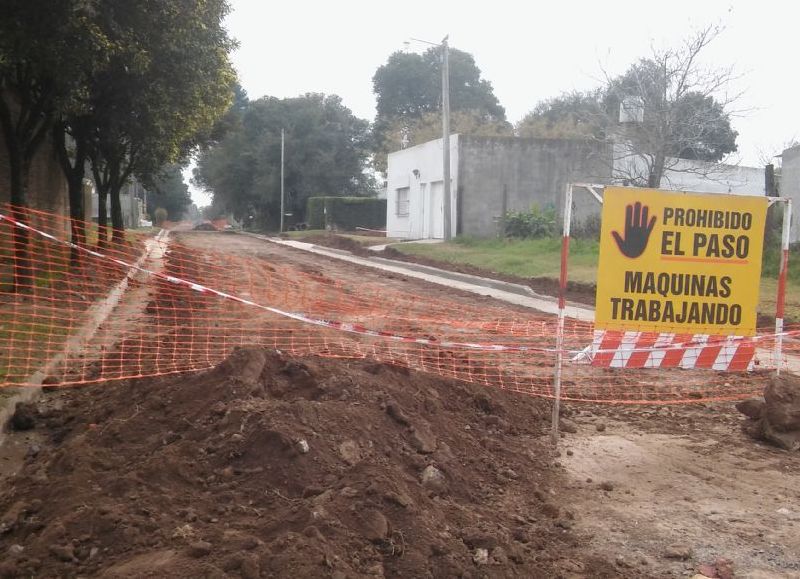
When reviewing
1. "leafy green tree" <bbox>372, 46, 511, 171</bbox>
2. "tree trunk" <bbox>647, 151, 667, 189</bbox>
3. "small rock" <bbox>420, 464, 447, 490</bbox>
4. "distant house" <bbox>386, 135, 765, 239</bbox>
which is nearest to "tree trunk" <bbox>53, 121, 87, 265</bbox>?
"small rock" <bbox>420, 464, 447, 490</bbox>

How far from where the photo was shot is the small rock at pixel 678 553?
3.74 metres

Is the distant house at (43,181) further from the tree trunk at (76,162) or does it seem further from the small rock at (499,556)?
the small rock at (499,556)

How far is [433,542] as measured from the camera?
3410mm

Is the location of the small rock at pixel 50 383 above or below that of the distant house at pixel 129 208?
below

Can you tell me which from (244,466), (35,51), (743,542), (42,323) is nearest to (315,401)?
(244,466)

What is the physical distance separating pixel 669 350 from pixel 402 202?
3244 cm

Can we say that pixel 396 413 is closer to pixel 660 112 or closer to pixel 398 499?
pixel 398 499

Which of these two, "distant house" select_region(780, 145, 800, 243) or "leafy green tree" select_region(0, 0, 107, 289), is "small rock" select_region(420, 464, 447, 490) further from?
"distant house" select_region(780, 145, 800, 243)

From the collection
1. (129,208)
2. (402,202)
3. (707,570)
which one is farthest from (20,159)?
(129,208)

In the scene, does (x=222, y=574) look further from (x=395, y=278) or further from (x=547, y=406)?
(x=395, y=278)

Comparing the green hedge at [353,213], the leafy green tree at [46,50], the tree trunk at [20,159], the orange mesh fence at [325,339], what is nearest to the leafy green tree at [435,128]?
the green hedge at [353,213]

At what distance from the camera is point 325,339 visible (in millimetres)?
8188

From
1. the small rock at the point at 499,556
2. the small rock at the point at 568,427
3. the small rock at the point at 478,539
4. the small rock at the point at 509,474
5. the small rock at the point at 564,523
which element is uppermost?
the small rock at the point at 478,539

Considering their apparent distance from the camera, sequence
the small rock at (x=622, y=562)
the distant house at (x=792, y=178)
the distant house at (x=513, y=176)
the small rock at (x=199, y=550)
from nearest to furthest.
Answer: the small rock at (x=199, y=550), the small rock at (x=622, y=562), the distant house at (x=792, y=178), the distant house at (x=513, y=176)
